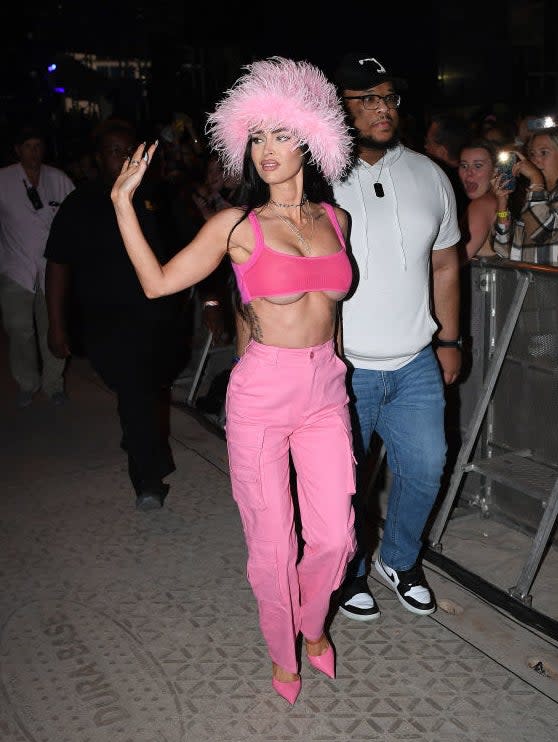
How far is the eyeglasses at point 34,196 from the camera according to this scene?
21.6 ft

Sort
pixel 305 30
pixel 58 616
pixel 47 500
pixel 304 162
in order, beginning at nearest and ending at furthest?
pixel 304 162
pixel 58 616
pixel 47 500
pixel 305 30

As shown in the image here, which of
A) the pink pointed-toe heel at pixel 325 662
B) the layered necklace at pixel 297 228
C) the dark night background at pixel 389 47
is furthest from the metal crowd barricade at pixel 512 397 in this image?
the dark night background at pixel 389 47

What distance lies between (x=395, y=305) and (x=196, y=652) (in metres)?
1.61

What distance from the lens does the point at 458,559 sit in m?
4.08

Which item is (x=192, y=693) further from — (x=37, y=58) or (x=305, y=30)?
(x=37, y=58)

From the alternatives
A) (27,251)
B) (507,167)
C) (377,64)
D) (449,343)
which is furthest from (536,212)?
(27,251)

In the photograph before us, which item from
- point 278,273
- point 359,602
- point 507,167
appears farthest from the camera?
point 507,167

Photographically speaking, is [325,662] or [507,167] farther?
[507,167]

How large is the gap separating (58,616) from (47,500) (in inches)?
52.8

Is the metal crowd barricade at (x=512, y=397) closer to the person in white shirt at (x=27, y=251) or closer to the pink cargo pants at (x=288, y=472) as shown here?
the pink cargo pants at (x=288, y=472)

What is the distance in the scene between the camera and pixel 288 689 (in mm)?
3066

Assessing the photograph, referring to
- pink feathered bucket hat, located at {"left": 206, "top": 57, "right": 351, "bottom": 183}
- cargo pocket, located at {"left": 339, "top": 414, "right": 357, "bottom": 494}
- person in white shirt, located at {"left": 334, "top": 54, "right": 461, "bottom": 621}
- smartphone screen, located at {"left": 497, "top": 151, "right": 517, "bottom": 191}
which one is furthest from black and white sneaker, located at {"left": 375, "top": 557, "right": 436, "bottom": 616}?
smartphone screen, located at {"left": 497, "top": 151, "right": 517, "bottom": 191}

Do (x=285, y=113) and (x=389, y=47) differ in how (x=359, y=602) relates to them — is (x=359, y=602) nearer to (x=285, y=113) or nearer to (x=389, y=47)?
(x=285, y=113)

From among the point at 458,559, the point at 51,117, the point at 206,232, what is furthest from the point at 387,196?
the point at 51,117
